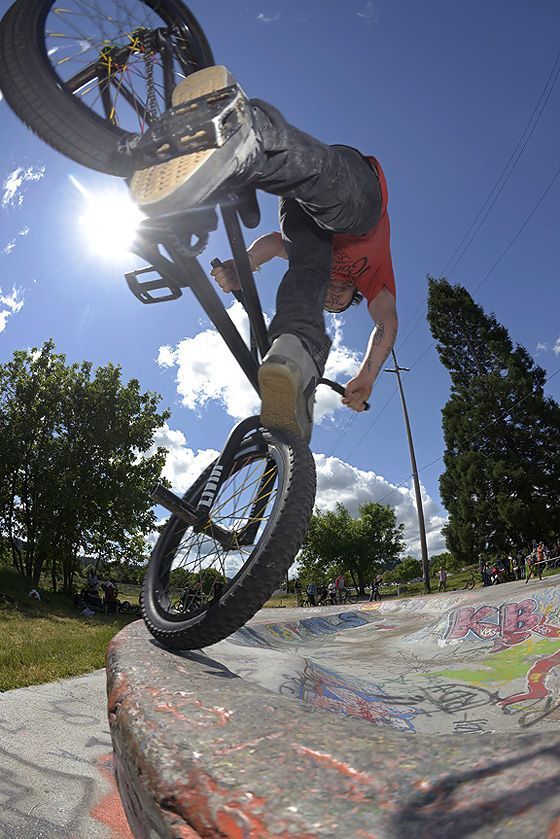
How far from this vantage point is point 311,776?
0.89 meters

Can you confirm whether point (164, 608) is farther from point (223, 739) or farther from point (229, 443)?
point (223, 739)

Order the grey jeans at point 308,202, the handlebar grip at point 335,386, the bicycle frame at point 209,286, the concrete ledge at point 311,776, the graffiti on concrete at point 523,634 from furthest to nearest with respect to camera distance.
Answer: the graffiti on concrete at point 523,634 → the handlebar grip at point 335,386 → the bicycle frame at point 209,286 → the grey jeans at point 308,202 → the concrete ledge at point 311,776

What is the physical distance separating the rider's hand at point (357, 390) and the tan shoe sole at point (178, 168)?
172 cm

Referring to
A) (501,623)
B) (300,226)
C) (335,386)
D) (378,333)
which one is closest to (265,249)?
(300,226)

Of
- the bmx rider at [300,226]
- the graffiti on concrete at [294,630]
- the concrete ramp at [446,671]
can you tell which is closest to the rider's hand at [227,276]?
the bmx rider at [300,226]

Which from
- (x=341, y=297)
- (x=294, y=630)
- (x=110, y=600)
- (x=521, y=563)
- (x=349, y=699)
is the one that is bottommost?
(x=294, y=630)

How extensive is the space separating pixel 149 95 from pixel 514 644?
254 inches

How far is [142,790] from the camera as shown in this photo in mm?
989

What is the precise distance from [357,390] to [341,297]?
2.10 feet

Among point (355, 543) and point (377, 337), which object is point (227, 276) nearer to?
point (377, 337)

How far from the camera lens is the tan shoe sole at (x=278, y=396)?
7.48 ft

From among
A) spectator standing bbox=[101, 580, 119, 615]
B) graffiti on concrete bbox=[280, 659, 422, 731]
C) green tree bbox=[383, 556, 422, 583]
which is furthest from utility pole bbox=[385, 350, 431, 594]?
green tree bbox=[383, 556, 422, 583]

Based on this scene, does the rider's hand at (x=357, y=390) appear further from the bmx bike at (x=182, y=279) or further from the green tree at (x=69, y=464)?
the green tree at (x=69, y=464)

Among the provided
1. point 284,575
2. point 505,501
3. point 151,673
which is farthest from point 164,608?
point 505,501
